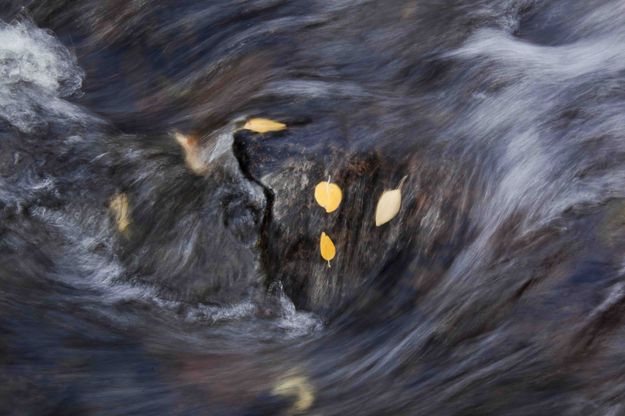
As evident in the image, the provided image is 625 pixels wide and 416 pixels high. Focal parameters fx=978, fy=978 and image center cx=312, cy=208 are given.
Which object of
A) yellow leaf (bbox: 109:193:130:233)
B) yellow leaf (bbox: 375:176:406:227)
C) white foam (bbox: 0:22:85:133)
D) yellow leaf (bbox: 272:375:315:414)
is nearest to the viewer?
yellow leaf (bbox: 272:375:315:414)

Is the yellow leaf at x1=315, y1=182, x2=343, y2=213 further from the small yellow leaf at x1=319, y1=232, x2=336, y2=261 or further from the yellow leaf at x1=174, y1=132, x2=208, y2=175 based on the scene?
the yellow leaf at x1=174, y1=132, x2=208, y2=175

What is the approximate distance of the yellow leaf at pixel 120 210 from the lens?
163 inches

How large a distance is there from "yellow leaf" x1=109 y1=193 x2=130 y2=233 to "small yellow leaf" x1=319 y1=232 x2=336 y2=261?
2.78ft

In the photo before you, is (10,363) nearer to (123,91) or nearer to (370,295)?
(370,295)

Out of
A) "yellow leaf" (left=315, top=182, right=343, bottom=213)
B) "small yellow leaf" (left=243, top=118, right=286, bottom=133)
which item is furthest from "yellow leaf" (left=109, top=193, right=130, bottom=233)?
"yellow leaf" (left=315, top=182, right=343, bottom=213)

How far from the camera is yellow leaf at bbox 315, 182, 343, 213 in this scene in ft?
13.0

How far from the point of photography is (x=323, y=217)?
3.96 meters

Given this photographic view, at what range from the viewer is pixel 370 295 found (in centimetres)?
385

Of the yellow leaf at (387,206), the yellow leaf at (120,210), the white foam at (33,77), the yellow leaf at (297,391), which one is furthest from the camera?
the white foam at (33,77)

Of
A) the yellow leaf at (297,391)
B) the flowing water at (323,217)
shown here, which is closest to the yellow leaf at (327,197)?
the flowing water at (323,217)

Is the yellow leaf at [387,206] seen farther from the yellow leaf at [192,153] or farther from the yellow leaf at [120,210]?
the yellow leaf at [120,210]

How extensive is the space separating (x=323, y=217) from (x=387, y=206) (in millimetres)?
262

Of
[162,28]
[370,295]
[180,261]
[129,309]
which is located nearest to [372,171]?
[370,295]

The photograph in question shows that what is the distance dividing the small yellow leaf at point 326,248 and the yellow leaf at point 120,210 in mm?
846
